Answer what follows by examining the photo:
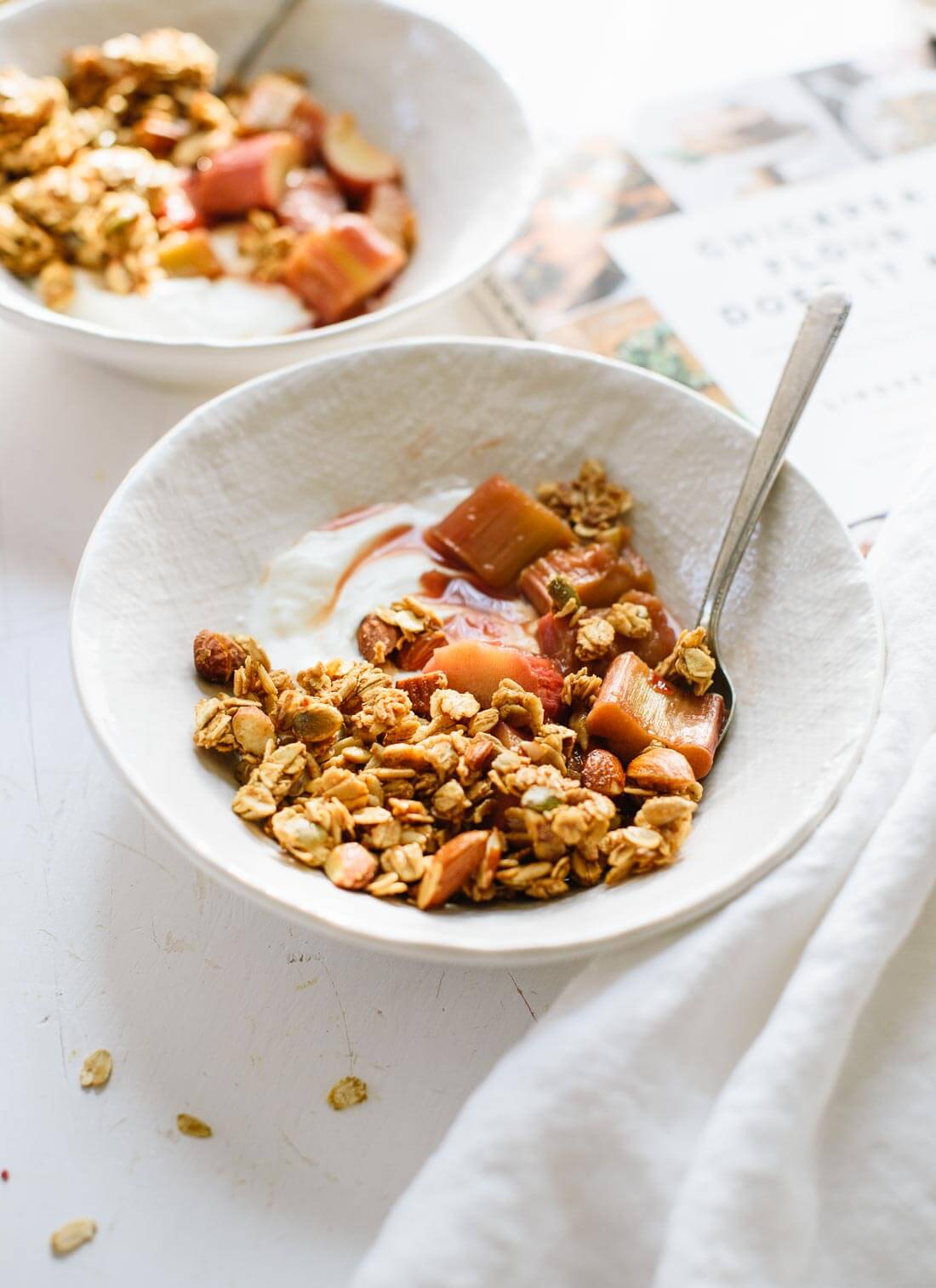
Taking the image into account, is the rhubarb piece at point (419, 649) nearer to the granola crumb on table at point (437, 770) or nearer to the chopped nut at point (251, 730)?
the granola crumb on table at point (437, 770)

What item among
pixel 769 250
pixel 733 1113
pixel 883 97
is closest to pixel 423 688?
pixel 733 1113

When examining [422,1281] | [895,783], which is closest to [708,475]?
[895,783]

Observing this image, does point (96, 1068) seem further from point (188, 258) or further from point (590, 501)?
point (188, 258)

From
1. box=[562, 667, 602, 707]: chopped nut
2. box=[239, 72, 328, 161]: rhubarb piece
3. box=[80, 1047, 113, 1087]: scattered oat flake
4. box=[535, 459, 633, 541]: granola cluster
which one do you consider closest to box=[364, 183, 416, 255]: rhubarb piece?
box=[239, 72, 328, 161]: rhubarb piece

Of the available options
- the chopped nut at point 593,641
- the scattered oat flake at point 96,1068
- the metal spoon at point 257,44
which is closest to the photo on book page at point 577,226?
the metal spoon at point 257,44

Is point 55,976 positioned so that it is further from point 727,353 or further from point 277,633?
point 727,353

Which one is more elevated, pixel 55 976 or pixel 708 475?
pixel 708 475

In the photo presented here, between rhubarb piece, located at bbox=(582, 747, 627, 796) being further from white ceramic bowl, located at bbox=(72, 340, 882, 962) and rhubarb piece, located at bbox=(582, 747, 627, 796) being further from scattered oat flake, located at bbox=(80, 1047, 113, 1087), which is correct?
scattered oat flake, located at bbox=(80, 1047, 113, 1087)
